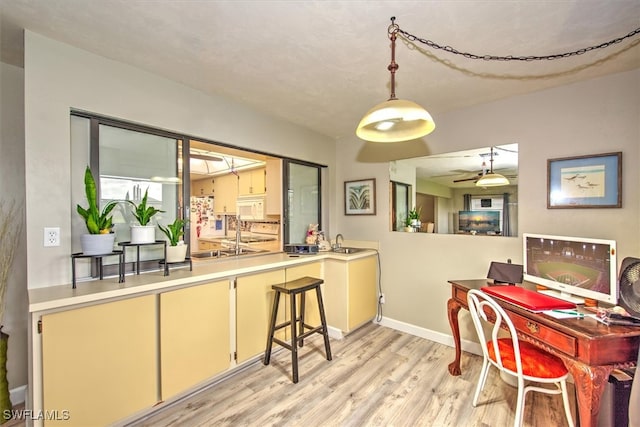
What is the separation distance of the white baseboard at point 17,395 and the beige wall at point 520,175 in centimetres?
319

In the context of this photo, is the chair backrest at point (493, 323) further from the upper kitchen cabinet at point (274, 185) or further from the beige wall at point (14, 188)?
the beige wall at point (14, 188)

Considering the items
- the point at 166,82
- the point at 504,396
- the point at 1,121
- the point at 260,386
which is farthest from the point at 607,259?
the point at 1,121

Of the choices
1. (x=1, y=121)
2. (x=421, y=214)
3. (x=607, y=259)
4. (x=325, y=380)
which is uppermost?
(x=1, y=121)

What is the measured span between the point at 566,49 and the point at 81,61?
3120mm

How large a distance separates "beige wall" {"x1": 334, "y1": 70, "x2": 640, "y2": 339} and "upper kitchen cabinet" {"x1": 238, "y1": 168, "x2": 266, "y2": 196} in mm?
1485

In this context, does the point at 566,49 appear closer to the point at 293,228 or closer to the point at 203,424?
the point at 293,228

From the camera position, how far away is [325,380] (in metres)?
2.20

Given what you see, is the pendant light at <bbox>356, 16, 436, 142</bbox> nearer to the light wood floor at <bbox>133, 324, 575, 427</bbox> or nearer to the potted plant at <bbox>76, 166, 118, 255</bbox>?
the potted plant at <bbox>76, 166, 118, 255</bbox>

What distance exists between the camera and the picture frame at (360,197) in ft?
11.1

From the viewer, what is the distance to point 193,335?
1.92m

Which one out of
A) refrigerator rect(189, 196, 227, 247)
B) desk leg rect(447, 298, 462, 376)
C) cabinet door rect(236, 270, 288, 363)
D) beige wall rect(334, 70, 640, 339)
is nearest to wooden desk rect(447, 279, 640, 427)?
desk leg rect(447, 298, 462, 376)

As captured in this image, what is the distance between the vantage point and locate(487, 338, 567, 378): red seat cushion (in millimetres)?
1562

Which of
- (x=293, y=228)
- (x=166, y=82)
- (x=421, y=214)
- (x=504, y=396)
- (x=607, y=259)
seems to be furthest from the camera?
(x=293, y=228)

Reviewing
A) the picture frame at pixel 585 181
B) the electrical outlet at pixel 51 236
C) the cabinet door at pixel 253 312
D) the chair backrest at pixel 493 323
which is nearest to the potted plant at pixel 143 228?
the electrical outlet at pixel 51 236
